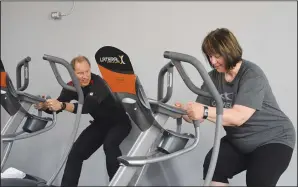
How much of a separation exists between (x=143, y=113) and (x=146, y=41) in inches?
59.4

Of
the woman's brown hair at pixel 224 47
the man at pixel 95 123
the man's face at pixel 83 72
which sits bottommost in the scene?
the man at pixel 95 123

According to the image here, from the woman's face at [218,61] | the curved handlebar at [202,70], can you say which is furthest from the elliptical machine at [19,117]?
the woman's face at [218,61]

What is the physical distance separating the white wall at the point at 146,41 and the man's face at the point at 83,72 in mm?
415

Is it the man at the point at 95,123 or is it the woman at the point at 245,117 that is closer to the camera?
the woman at the point at 245,117

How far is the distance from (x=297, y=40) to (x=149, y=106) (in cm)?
171

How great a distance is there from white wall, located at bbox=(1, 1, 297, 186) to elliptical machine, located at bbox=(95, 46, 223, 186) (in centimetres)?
101

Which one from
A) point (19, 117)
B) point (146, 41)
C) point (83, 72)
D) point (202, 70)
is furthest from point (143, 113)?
point (146, 41)

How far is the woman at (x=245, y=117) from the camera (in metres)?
1.77

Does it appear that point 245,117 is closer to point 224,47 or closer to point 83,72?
point 224,47

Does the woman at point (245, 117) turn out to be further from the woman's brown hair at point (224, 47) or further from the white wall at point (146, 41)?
the white wall at point (146, 41)

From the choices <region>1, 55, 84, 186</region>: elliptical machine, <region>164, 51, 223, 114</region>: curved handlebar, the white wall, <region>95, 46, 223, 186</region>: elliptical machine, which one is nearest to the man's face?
<region>1, 55, 84, 186</region>: elliptical machine

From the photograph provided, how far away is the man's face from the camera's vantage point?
2.54m

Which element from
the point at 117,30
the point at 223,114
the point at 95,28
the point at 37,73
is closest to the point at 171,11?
the point at 117,30

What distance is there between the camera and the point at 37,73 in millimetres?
2961
